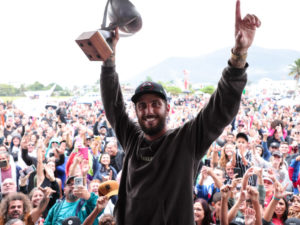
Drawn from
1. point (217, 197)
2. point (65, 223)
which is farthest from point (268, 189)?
point (65, 223)

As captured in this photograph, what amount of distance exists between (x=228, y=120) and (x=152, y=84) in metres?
0.40

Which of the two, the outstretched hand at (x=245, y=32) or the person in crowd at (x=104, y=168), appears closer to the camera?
the outstretched hand at (x=245, y=32)

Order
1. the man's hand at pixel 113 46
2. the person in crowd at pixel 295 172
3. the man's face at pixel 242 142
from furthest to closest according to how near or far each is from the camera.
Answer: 1. the man's face at pixel 242 142
2. the person in crowd at pixel 295 172
3. the man's hand at pixel 113 46

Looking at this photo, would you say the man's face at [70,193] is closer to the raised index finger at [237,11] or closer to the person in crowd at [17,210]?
the person in crowd at [17,210]

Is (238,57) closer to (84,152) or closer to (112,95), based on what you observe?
(112,95)

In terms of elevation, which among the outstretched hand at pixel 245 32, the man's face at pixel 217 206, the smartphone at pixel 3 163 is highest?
the outstretched hand at pixel 245 32

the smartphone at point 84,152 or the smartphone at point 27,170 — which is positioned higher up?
the smartphone at point 84,152

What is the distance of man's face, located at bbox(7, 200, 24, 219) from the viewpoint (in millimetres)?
2965

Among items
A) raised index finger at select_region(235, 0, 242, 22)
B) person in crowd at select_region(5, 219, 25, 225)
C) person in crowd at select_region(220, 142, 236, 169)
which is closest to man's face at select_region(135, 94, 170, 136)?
raised index finger at select_region(235, 0, 242, 22)

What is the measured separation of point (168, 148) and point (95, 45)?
0.58 m

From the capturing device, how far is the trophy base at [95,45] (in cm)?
142

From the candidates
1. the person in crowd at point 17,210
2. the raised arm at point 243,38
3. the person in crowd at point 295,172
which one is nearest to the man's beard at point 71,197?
the person in crowd at point 17,210

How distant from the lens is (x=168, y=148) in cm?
138

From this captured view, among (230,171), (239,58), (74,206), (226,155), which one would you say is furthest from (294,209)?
(239,58)
